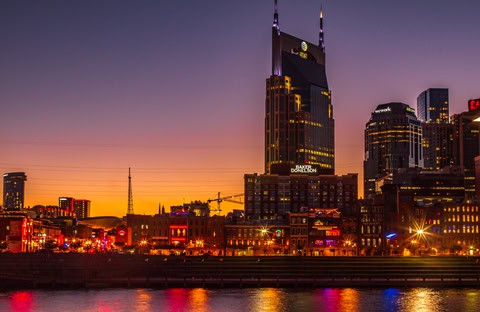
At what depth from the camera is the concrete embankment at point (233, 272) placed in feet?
523

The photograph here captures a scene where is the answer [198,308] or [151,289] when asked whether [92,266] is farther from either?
[198,308]

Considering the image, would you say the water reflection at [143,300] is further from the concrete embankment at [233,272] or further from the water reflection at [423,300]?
the water reflection at [423,300]

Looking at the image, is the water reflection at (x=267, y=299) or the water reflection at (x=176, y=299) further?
the water reflection at (x=176, y=299)

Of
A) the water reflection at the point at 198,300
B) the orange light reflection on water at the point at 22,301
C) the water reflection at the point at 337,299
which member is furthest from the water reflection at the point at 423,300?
the orange light reflection on water at the point at 22,301

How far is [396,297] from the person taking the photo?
141 m

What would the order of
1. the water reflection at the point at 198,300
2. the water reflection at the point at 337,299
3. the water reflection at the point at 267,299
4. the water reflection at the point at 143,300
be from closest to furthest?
1. the water reflection at the point at 143,300
2. the water reflection at the point at 267,299
3. the water reflection at the point at 198,300
4. the water reflection at the point at 337,299

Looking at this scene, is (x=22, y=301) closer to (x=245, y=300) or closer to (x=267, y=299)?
(x=245, y=300)

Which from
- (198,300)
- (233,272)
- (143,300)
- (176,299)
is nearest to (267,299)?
(198,300)

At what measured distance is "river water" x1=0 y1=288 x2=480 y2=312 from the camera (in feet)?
417

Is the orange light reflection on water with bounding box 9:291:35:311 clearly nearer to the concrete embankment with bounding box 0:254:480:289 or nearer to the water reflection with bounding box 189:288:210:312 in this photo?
the concrete embankment with bounding box 0:254:480:289

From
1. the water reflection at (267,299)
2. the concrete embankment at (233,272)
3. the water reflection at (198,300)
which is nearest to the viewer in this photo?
the water reflection at (267,299)

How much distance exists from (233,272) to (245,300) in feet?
96.7

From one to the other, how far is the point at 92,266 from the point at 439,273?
70681mm

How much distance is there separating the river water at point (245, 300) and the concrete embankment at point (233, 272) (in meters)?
6.13
